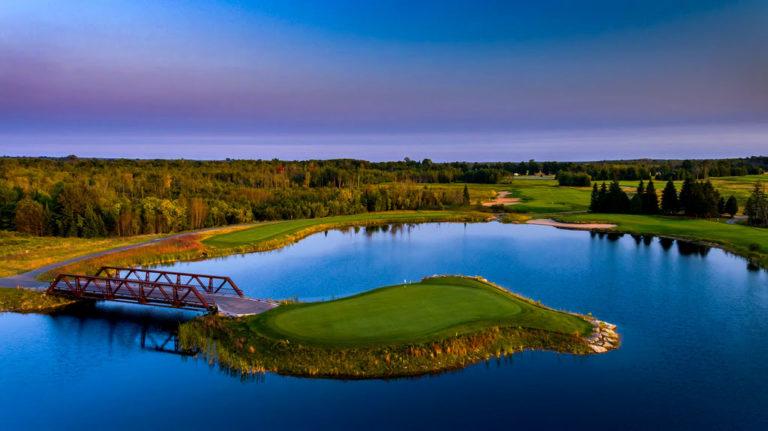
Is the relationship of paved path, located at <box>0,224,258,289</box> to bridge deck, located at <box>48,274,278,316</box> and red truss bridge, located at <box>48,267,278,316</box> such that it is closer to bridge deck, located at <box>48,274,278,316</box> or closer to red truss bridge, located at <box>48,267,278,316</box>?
red truss bridge, located at <box>48,267,278,316</box>

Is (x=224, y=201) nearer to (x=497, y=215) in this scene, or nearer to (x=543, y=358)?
(x=497, y=215)

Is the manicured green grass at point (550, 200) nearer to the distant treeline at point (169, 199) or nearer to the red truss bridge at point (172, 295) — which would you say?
the distant treeline at point (169, 199)

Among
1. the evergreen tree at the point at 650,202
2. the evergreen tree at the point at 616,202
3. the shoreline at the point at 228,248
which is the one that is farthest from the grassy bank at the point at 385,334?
the evergreen tree at the point at 650,202

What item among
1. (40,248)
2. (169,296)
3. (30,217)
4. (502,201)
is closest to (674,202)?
(502,201)

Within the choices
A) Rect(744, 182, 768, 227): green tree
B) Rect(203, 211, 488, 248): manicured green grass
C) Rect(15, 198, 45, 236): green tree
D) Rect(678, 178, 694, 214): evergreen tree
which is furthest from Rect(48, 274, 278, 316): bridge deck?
Rect(678, 178, 694, 214): evergreen tree

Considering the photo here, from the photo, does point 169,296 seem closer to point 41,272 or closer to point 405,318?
point 405,318

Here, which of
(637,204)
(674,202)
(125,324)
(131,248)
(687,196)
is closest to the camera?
(125,324)
